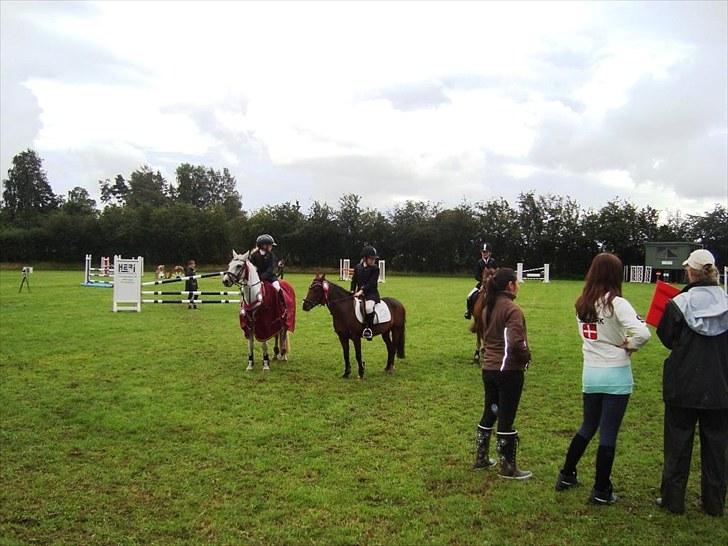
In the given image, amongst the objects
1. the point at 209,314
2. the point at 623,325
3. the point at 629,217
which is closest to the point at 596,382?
the point at 623,325

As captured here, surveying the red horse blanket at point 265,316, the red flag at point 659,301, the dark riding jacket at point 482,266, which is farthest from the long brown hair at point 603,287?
the red horse blanket at point 265,316

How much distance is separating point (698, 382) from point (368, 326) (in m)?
6.29

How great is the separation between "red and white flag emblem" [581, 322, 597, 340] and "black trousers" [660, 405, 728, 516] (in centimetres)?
88

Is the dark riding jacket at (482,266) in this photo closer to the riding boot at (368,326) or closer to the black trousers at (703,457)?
A: the riding boot at (368,326)

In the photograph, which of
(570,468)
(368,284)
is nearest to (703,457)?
(570,468)

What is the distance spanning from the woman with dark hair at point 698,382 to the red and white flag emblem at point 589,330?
1.75ft

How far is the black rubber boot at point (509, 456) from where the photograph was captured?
5.86 meters

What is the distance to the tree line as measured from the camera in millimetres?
56656

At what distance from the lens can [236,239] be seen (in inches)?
2650

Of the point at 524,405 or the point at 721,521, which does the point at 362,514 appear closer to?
the point at 721,521

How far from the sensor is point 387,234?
62688mm

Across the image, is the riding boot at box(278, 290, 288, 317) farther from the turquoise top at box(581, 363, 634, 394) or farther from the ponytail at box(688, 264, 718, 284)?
the ponytail at box(688, 264, 718, 284)

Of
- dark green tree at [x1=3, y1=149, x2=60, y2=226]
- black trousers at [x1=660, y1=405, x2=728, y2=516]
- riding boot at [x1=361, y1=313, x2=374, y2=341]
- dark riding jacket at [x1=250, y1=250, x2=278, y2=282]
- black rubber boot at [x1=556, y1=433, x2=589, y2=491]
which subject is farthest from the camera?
dark green tree at [x1=3, y1=149, x2=60, y2=226]

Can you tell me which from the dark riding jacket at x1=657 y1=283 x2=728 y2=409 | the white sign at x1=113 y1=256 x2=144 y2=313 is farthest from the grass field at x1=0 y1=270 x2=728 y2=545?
the white sign at x1=113 y1=256 x2=144 y2=313
